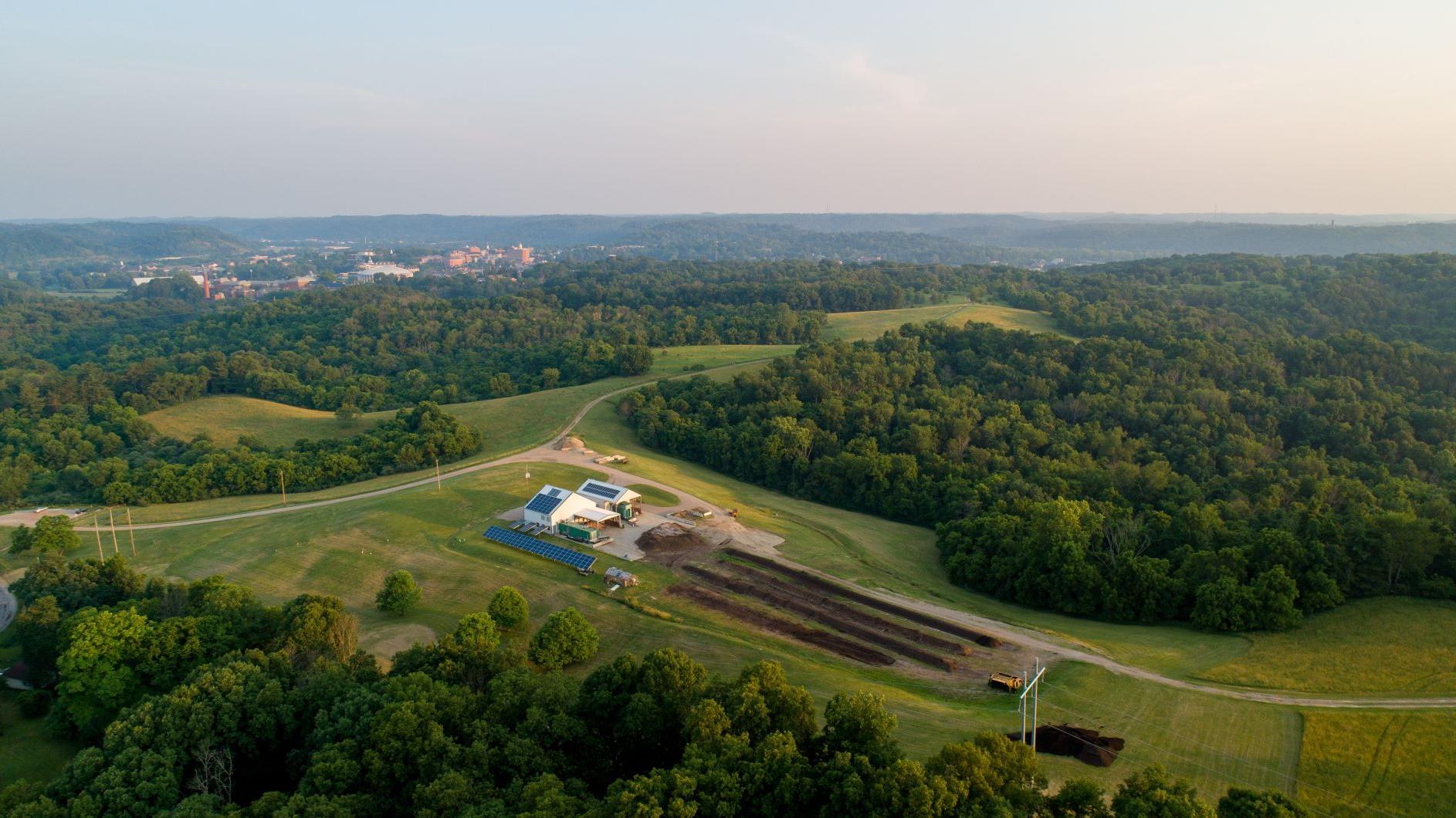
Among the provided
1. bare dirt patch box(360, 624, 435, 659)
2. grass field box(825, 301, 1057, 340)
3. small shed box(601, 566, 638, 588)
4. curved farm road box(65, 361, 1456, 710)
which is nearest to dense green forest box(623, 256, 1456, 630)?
curved farm road box(65, 361, 1456, 710)

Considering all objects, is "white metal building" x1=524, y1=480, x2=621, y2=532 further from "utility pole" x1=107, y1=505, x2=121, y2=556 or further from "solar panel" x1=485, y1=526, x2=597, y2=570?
"utility pole" x1=107, y1=505, x2=121, y2=556

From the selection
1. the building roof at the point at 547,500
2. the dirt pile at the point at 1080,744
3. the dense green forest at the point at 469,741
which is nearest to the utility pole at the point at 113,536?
the dense green forest at the point at 469,741

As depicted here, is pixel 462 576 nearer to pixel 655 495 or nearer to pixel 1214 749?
pixel 655 495

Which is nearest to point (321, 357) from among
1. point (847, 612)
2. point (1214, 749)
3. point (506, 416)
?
point (506, 416)

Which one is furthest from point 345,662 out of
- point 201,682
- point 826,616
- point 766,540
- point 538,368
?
point 538,368

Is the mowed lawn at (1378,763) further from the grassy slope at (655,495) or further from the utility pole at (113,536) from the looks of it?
the utility pole at (113,536)
